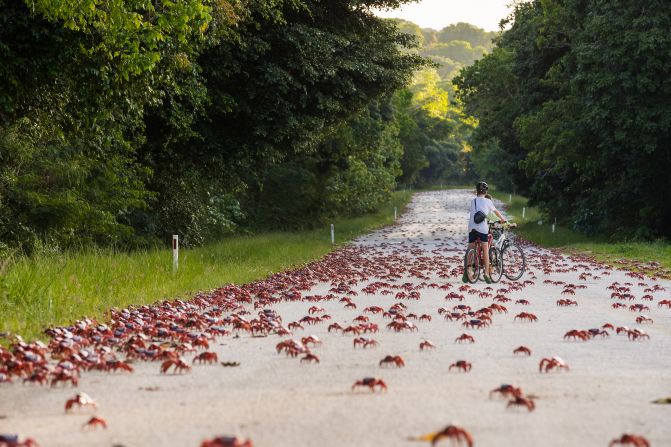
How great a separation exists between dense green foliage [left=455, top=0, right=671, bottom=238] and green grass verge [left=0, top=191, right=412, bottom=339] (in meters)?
13.9

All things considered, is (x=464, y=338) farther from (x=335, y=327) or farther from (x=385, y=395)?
(x=385, y=395)

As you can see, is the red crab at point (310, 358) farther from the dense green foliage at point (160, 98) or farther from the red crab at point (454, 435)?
the dense green foliage at point (160, 98)

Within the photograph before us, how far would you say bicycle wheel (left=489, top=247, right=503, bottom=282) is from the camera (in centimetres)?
1817

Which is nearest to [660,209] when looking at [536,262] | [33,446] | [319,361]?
[536,262]

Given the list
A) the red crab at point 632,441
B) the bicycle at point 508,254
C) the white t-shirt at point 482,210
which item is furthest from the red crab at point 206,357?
the bicycle at point 508,254

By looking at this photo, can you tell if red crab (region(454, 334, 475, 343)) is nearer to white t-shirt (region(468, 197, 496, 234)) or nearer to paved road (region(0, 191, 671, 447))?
paved road (region(0, 191, 671, 447))

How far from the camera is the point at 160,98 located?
19.8 metres

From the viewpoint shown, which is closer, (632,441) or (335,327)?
(632,441)

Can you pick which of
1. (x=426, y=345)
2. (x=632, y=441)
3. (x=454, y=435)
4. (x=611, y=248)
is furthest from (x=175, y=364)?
(x=611, y=248)

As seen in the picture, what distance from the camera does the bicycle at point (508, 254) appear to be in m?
18.4

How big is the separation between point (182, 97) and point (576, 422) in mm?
17438

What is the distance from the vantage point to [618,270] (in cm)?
2152

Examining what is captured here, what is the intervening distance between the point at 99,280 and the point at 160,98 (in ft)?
24.9

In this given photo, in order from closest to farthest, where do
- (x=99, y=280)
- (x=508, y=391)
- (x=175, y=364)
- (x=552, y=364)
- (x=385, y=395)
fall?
(x=508, y=391) → (x=385, y=395) → (x=552, y=364) → (x=175, y=364) → (x=99, y=280)
